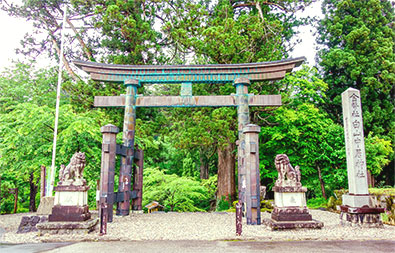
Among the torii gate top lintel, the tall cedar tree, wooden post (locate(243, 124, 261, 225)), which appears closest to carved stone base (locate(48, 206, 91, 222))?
wooden post (locate(243, 124, 261, 225))

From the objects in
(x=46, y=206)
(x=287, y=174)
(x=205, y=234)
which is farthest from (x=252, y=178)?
(x=46, y=206)

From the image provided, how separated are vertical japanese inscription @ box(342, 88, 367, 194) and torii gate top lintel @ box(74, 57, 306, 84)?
294cm

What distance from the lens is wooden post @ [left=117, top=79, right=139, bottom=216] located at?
33.3 ft

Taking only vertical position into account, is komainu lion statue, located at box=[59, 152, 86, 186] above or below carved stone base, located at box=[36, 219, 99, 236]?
above

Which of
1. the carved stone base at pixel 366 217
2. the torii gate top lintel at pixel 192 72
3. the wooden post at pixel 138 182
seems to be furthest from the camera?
the wooden post at pixel 138 182

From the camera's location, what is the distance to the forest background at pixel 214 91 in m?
13.1

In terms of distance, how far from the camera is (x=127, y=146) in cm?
1063

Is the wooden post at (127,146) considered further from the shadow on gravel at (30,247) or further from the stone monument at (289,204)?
the stone monument at (289,204)

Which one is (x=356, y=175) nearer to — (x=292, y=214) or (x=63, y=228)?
(x=292, y=214)

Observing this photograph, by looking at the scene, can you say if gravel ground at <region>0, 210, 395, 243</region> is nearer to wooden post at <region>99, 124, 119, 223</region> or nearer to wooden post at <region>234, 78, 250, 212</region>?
wooden post at <region>99, 124, 119, 223</region>

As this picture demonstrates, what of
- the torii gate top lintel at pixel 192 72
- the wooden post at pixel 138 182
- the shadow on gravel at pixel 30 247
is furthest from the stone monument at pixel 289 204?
the wooden post at pixel 138 182

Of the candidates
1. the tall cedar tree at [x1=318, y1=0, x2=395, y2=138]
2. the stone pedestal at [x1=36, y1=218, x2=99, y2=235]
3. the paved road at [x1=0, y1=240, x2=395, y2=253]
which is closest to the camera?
the paved road at [x1=0, y1=240, x2=395, y2=253]

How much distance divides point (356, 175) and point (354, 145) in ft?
2.91

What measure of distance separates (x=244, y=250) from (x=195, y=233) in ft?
6.84
